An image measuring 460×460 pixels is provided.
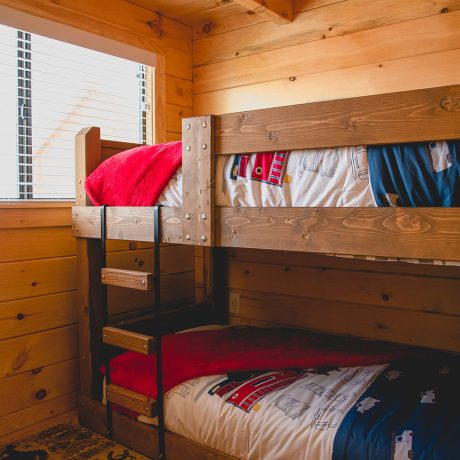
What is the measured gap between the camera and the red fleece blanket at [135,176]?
176cm

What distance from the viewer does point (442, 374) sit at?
5.98 ft

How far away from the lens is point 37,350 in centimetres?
214

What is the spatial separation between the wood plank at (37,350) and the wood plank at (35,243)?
342mm

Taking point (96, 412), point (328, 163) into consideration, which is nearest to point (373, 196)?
point (328, 163)

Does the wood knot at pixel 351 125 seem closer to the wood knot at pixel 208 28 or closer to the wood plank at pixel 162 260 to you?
the wood plank at pixel 162 260

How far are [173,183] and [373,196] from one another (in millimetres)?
752

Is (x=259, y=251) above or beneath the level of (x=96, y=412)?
above

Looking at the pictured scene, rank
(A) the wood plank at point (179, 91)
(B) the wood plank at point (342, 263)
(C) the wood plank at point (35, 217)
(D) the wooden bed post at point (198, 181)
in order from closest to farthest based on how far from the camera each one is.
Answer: (D) the wooden bed post at point (198, 181) < (C) the wood plank at point (35, 217) < (B) the wood plank at point (342, 263) < (A) the wood plank at point (179, 91)

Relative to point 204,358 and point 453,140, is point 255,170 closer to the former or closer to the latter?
point 453,140

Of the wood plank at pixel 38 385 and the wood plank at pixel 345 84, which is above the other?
the wood plank at pixel 345 84

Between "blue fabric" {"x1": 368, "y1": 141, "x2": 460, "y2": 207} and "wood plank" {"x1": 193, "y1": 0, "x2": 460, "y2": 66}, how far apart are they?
1101 millimetres

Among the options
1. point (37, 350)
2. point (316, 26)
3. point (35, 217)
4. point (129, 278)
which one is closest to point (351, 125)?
point (129, 278)

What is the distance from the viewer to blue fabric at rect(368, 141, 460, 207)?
1.18m

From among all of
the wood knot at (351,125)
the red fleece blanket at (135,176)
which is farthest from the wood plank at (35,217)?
the wood knot at (351,125)
